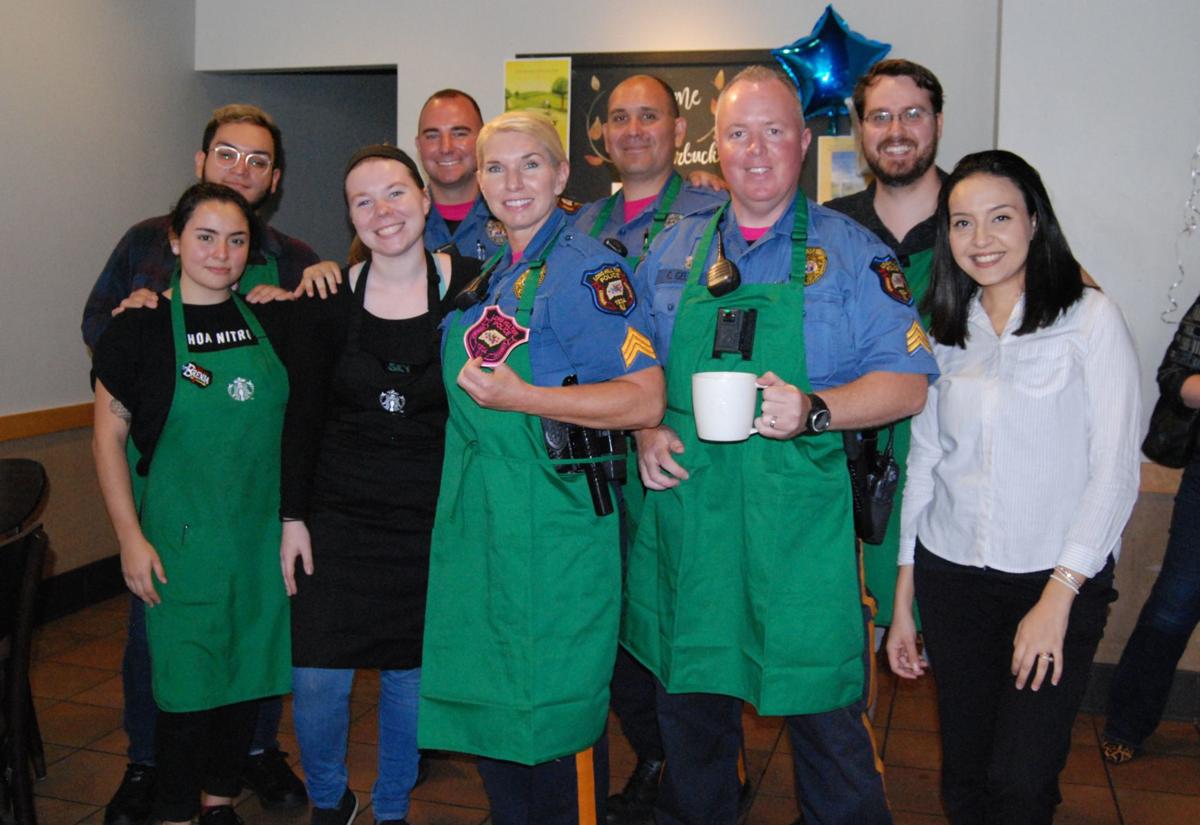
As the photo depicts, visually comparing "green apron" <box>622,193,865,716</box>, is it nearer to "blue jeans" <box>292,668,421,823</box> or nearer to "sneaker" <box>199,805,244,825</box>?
"blue jeans" <box>292,668,421,823</box>

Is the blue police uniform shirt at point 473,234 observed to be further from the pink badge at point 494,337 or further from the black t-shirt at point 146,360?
the pink badge at point 494,337

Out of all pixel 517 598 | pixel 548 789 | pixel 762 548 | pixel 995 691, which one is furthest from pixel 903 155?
pixel 548 789

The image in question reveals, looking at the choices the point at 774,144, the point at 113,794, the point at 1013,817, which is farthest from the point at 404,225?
the point at 113,794

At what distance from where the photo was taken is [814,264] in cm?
209

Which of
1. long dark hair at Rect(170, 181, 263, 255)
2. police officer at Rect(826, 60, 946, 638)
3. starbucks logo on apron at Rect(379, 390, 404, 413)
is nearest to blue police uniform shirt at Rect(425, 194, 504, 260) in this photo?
long dark hair at Rect(170, 181, 263, 255)

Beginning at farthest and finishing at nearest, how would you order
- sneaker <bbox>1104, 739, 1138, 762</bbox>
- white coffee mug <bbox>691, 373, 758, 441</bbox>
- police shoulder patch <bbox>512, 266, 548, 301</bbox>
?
sneaker <bbox>1104, 739, 1138, 762</bbox> → police shoulder patch <bbox>512, 266, 548, 301</bbox> → white coffee mug <bbox>691, 373, 758, 441</bbox>

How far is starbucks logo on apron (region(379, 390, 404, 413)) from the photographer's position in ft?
7.72

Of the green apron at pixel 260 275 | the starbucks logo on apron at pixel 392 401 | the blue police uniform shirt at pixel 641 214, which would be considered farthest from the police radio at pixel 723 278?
the green apron at pixel 260 275

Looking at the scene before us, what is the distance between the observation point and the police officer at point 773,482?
203 centimetres

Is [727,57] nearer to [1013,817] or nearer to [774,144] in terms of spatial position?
[774,144]

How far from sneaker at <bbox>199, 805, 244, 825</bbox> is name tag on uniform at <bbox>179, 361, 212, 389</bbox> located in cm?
110

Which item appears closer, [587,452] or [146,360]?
[587,452]

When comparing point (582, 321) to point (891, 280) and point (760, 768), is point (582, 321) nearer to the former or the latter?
point (891, 280)

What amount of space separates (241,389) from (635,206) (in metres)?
1.30
